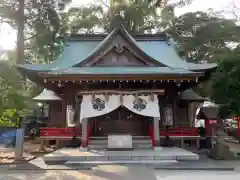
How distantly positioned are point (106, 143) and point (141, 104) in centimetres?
250

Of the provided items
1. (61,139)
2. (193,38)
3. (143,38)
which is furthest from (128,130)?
(193,38)

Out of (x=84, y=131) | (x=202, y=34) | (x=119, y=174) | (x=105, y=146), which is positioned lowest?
(x=119, y=174)

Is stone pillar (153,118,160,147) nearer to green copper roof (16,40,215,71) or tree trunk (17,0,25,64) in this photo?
green copper roof (16,40,215,71)

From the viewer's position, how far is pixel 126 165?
9.01 metres

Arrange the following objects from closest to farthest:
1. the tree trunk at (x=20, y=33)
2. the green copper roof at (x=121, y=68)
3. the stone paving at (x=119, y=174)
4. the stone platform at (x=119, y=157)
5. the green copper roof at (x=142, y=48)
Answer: the stone paving at (x=119, y=174) < the stone platform at (x=119, y=157) < the green copper roof at (x=121, y=68) < the green copper roof at (x=142, y=48) < the tree trunk at (x=20, y=33)

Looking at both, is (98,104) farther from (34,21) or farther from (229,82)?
(34,21)

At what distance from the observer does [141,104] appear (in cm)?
1147

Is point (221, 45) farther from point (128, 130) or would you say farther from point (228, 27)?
point (128, 130)

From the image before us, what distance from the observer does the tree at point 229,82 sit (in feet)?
42.5

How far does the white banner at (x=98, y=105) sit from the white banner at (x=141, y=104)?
46cm

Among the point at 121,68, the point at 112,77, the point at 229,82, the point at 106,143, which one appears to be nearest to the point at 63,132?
the point at 106,143

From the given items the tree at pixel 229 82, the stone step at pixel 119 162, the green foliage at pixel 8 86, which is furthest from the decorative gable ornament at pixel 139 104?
the green foliage at pixel 8 86

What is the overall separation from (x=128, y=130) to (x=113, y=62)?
11.8 ft

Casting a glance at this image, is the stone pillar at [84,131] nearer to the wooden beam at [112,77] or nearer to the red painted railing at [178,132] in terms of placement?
the wooden beam at [112,77]
